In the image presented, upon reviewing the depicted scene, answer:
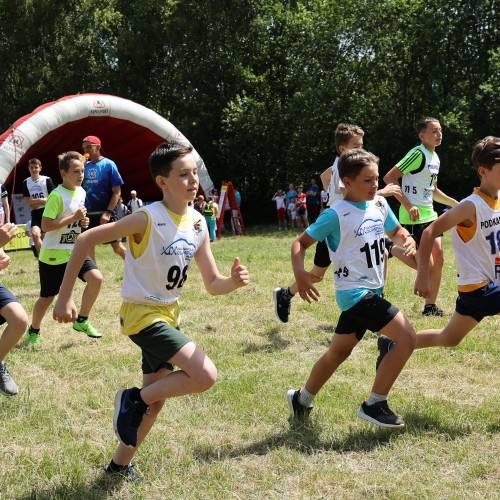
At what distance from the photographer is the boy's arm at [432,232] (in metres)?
4.02

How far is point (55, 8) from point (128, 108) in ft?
44.1

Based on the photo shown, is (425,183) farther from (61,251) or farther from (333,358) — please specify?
(61,251)

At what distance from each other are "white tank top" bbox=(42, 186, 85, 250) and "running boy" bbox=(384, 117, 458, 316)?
129 inches

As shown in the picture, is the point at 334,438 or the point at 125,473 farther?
the point at 334,438

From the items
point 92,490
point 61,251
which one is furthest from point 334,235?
point 61,251

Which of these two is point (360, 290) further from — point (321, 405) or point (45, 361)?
point (45, 361)

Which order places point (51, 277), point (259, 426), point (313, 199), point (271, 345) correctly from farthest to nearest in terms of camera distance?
point (313, 199) < point (51, 277) < point (271, 345) < point (259, 426)

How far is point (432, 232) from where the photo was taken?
4.08 meters

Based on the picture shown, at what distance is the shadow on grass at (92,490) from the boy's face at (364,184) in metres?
2.16

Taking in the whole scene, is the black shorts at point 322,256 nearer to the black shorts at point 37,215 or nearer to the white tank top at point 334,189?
the white tank top at point 334,189

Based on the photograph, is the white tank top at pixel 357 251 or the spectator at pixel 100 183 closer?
the white tank top at pixel 357 251

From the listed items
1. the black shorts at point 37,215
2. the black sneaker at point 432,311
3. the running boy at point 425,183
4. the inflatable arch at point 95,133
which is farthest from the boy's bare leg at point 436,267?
the inflatable arch at point 95,133

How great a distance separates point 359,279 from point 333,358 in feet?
1.79

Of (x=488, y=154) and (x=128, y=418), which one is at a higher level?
(x=488, y=154)
